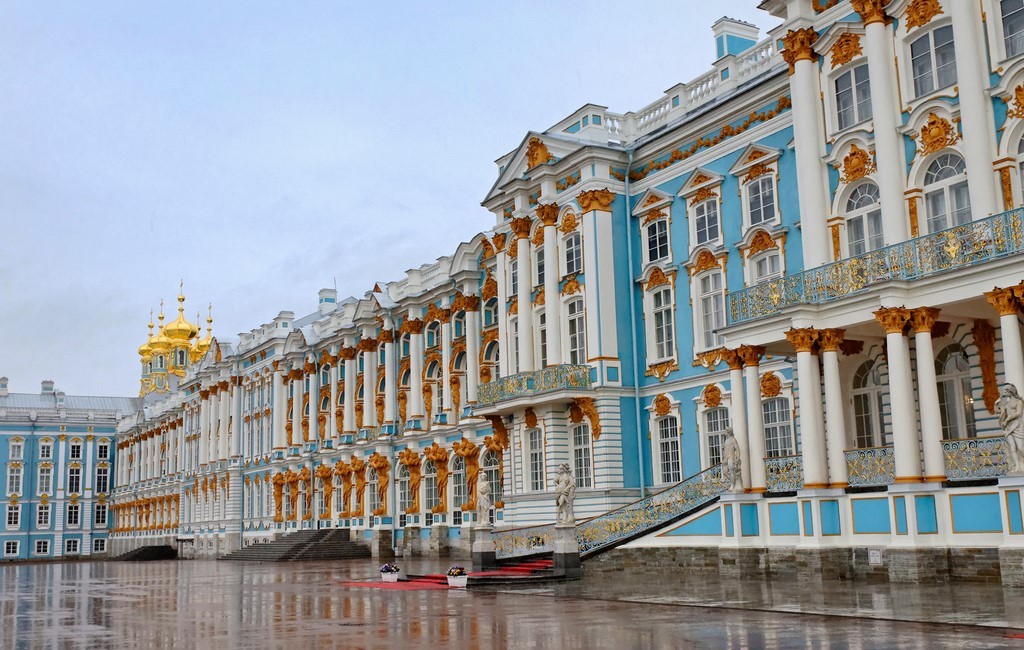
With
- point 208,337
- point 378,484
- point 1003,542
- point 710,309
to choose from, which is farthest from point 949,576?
point 208,337

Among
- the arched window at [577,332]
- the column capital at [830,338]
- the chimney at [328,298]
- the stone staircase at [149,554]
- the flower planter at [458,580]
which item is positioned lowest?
the stone staircase at [149,554]

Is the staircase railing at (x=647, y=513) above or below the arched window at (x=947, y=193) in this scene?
below

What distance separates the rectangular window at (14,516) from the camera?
87000 millimetres

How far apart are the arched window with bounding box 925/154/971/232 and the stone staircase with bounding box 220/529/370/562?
3179 centimetres

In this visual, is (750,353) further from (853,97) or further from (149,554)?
(149,554)

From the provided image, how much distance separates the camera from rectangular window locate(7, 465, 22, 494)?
286 ft

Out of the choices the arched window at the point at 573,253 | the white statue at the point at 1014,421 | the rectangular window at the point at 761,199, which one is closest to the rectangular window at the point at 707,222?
the rectangular window at the point at 761,199

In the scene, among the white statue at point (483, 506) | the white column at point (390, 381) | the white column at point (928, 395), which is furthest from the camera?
the white column at point (390, 381)

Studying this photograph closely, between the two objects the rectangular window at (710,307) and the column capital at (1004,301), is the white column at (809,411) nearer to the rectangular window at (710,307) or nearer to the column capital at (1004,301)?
the column capital at (1004,301)

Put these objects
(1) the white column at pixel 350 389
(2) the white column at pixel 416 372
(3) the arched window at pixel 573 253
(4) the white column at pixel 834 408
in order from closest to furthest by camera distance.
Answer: (4) the white column at pixel 834 408 → (3) the arched window at pixel 573 253 → (2) the white column at pixel 416 372 → (1) the white column at pixel 350 389

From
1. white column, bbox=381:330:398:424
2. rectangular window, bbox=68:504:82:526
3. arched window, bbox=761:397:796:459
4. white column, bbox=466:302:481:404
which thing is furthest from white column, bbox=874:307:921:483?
rectangular window, bbox=68:504:82:526

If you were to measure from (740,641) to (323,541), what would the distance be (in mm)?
37805

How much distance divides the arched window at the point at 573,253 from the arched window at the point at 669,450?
16.7 ft

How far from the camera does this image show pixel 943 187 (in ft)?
69.8
